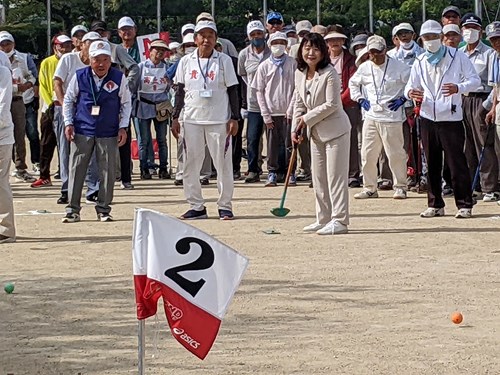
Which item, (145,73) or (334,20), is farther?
(334,20)

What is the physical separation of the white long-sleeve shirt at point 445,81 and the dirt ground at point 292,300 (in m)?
1.17

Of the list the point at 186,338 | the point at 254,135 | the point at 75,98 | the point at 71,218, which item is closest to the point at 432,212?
the point at 71,218

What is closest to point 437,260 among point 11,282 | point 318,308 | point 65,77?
point 318,308

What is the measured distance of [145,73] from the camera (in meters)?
18.9

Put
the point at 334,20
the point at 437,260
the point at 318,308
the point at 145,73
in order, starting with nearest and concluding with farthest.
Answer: the point at 318,308, the point at 437,260, the point at 145,73, the point at 334,20

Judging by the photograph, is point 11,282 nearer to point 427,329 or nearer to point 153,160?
point 427,329

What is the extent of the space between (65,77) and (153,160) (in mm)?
4668

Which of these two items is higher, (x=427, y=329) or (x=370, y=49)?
(x=370, y=49)

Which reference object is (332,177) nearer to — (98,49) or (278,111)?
(98,49)

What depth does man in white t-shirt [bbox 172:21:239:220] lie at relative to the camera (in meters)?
14.0

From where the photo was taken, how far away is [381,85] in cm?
1570

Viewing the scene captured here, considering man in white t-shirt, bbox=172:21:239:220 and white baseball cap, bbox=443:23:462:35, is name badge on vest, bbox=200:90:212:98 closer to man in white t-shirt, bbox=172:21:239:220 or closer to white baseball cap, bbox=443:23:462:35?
man in white t-shirt, bbox=172:21:239:220

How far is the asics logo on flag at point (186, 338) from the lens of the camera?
6512 mm

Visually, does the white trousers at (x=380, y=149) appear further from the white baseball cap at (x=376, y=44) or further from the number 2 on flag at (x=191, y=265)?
the number 2 on flag at (x=191, y=265)
